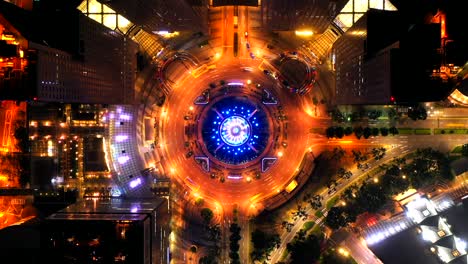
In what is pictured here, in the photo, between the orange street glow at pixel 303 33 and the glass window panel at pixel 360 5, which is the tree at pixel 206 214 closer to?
the orange street glow at pixel 303 33

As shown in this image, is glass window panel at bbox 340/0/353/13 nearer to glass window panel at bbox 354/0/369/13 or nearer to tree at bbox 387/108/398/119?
glass window panel at bbox 354/0/369/13

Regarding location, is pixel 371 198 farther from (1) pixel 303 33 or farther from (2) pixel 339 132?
(1) pixel 303 33

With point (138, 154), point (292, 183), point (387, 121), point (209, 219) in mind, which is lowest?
point (209, 219)

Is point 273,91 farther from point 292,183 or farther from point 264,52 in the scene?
point 292,183

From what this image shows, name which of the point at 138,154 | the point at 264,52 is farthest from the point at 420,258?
the point at 138,154

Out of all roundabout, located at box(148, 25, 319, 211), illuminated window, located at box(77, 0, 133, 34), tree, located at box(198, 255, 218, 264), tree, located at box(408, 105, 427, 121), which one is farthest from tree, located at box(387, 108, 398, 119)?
illuminated window, located at box(77, 0, 133, 34)

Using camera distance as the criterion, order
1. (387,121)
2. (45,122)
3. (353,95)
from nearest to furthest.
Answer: (353,95) < (45,122) < (387,121)
